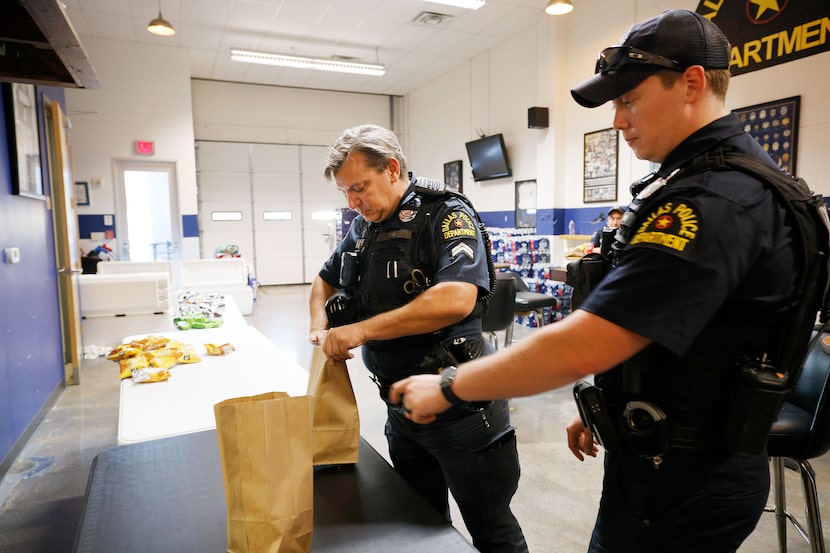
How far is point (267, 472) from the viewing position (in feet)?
3.01

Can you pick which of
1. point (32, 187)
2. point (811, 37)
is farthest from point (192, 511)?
point (811, 37)

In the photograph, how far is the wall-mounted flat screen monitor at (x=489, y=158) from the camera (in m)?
7.85

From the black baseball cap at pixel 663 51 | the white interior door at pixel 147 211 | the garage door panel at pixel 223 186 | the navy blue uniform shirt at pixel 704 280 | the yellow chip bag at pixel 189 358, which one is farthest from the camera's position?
the garage door panel at pixel 223 186

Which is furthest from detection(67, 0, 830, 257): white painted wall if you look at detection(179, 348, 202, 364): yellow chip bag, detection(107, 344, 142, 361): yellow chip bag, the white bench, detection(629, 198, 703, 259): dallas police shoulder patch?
detection(107, 344, 142, 361): yellow chip bag

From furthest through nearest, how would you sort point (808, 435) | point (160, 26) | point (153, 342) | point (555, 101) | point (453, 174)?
point (453, 174) → point (555, 101) → point (160, 26) → point (153, 342) → point (808, 435)

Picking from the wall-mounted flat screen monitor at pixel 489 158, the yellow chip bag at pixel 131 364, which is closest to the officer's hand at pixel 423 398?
the yellow chip bag at pixel 131 364

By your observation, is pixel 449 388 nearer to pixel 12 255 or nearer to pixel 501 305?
pixel 501 305

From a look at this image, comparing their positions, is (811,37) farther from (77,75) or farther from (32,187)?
(32,187)

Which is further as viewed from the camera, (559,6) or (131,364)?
(559,6)

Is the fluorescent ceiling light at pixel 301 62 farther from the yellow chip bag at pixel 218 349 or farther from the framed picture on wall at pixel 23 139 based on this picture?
the yellow chip bag at pixel 218 349

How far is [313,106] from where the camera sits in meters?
10.5

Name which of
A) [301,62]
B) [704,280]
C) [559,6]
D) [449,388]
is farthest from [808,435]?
[301,62]

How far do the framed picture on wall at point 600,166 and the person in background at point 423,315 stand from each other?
5009 millimetres

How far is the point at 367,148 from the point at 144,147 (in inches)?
310
